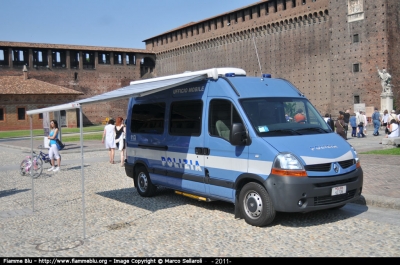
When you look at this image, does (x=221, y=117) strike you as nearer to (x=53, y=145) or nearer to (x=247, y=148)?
(x=247, y=148)

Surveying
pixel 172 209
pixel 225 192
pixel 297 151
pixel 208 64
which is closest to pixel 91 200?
pixel 172 209

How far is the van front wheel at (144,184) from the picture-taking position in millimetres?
8453

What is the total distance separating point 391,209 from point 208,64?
48438 mm

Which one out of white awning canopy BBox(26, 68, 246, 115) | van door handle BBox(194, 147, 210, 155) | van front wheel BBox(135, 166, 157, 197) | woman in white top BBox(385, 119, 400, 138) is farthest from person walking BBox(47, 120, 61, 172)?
woman in white top BBox(385, 119, 400, 138)

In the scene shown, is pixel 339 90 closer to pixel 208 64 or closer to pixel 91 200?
pixel 208 64

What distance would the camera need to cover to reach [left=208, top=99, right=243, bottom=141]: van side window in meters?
6.62

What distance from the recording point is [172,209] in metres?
7.39

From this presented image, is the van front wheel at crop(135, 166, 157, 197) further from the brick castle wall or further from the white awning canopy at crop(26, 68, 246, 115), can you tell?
the brick castle wall

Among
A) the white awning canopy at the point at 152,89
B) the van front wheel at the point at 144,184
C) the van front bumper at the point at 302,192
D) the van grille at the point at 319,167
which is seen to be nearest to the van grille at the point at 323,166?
the van grille at the point at 319,167

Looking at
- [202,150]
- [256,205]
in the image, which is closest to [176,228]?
[256,205]

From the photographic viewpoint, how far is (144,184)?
860 centimetres

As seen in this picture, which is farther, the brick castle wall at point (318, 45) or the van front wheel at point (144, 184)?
the brick castle wall at point (318, 45)

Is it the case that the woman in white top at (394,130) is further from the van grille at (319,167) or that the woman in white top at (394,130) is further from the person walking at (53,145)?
the van grille at (319,167)

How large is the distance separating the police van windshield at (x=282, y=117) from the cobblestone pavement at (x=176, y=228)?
4.05 feet
